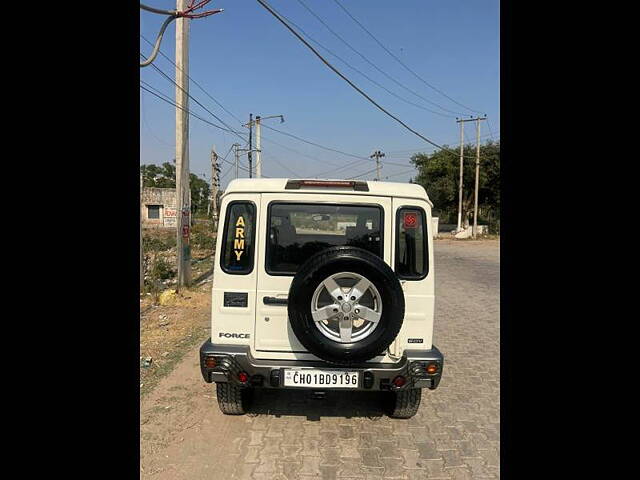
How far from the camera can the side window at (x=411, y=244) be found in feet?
10.3

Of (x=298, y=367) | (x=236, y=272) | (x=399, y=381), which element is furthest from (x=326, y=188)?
(x=399, y=381)

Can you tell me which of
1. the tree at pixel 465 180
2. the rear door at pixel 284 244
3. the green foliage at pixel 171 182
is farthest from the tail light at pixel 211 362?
the green foliage at pixel 171 182

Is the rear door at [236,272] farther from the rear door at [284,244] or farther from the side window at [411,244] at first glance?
the side window at [411,244]

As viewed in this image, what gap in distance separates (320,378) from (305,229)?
115cm

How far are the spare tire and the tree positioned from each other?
36.9m

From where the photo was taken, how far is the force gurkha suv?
9.25ft

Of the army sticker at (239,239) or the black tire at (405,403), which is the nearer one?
the army sticker at (239,239)

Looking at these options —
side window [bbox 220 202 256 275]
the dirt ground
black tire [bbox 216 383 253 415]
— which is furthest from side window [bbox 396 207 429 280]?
the dirt ground

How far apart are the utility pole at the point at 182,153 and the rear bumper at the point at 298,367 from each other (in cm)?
641

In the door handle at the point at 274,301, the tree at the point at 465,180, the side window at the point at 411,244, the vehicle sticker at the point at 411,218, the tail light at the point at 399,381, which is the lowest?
the tail light at the point at 399,381

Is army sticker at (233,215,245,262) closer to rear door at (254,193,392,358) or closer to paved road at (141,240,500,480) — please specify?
rear door at (254,193,392,358)

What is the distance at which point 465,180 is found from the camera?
3781 cm
